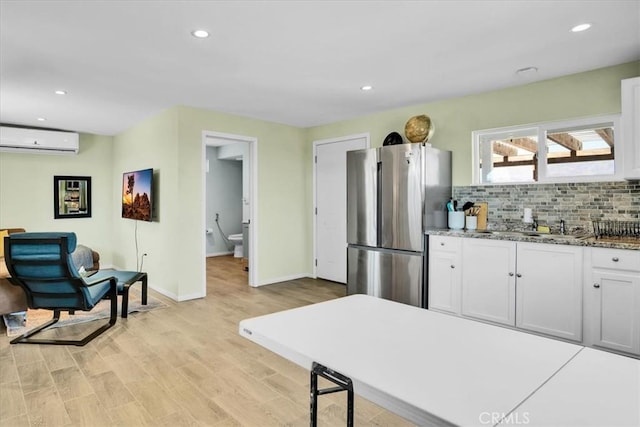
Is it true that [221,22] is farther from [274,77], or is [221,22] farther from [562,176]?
[562,176]

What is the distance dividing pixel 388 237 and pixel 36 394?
125 inches

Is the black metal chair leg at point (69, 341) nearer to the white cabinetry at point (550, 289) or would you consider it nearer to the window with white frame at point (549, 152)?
the white cabinetry at point (550, 289)

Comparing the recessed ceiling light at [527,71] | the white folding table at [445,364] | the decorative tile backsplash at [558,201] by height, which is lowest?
the white folding table at [445,364]

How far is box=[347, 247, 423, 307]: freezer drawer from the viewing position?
383 cm

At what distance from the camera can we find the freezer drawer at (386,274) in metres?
3.83

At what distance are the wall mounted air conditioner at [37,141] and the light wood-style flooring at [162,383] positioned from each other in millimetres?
3384

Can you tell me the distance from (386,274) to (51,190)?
5685mm

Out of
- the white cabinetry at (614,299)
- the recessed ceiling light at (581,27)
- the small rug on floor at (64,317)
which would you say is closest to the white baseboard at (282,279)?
the small rug on floor at (64,317)

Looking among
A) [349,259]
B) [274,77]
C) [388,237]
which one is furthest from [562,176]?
[274,77]

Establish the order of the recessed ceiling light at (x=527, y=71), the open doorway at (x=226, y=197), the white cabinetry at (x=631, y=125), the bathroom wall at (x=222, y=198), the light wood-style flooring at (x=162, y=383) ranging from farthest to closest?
the bathroom wall at (x=222, y=198), the open doorway at (x=226, y=197), the recessed ceiling light at (x=527, y=71), the white cabinetry at (x=631, y=125), the light wood-style flooring at (x=162, y=383)

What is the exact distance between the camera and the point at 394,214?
13.1ft

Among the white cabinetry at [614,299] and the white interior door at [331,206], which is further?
the white interior door at [331,206]

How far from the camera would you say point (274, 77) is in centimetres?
350

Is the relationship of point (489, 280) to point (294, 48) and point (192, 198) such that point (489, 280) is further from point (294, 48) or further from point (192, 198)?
point (192, 198)
